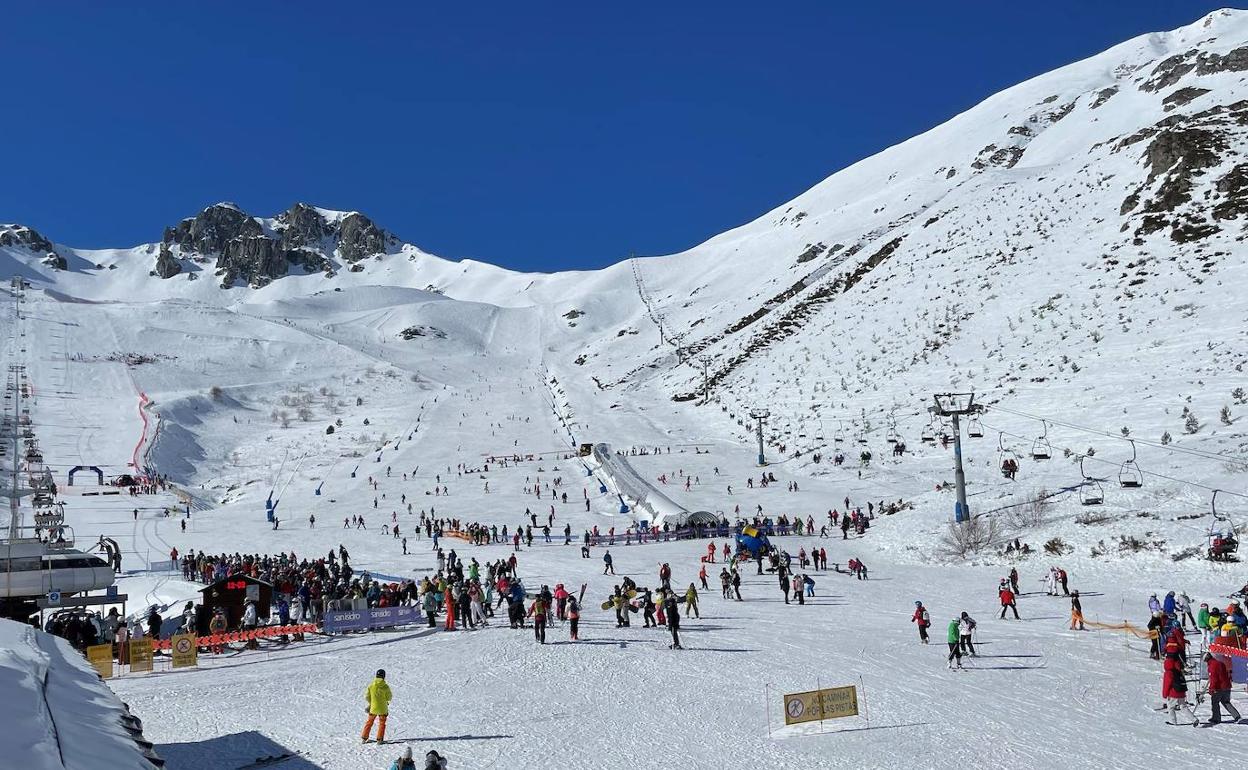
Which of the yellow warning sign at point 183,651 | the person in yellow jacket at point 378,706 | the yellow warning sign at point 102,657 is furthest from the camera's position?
the yellow warning sign at point 183,651

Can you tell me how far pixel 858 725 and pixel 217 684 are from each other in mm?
10795

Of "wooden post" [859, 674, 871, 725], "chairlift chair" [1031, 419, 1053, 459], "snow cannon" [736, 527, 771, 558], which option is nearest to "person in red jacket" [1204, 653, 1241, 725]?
"wooden post" [859, 674, 871, 725]

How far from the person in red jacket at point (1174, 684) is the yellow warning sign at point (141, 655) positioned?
56.1ft

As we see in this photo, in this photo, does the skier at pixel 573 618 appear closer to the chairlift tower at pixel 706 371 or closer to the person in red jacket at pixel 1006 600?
the person in red jacket at pixel 1006 600

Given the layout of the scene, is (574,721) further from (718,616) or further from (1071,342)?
(1071,342)

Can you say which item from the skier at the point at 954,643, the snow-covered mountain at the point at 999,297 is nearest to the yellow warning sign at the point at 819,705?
the skier at the point at 954,643

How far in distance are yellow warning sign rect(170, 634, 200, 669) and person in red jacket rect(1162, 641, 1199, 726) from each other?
16.8m

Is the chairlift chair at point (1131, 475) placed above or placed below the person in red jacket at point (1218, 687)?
above

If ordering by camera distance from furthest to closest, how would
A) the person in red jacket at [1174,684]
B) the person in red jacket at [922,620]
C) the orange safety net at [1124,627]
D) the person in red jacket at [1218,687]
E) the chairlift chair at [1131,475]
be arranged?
the chairlift chair at [1131,475], the orange safety net at [1124,627], the person in red jacket at [922,620], the person in red jacket at [1174,684], the person in red jacket at [1218,687]

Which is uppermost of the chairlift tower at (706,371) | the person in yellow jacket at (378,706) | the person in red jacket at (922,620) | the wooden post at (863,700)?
the chairlift tower at (706,371)

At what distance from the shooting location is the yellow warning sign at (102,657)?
17.1 m

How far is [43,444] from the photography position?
67562 millimetres

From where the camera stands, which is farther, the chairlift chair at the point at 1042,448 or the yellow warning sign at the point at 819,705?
the chairlift chair at the point at 1042,448

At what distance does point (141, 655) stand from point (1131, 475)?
3105 centimetres
